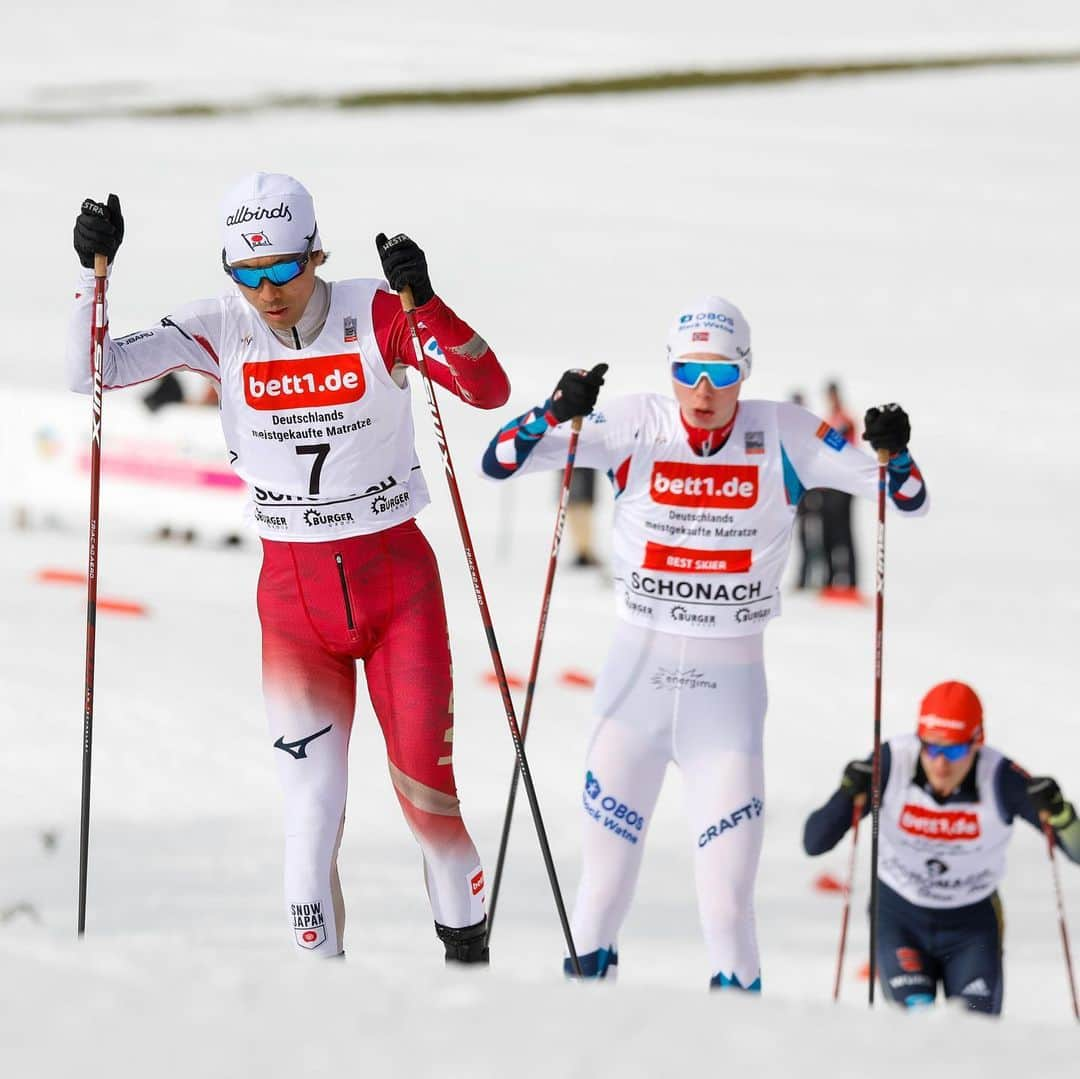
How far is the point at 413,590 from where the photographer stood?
5.15 metres

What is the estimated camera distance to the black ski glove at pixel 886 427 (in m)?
5.61

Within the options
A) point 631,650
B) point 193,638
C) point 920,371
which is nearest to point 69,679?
point 193,638

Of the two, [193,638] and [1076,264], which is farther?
[1076,264]

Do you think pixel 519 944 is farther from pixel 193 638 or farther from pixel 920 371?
pixel 920 371

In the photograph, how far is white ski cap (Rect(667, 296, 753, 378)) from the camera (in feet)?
18.7

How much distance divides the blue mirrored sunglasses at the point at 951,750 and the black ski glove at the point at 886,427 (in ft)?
4.72

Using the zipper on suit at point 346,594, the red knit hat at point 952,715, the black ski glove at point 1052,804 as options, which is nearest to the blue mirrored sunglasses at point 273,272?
the zipper on suit at point 346,594

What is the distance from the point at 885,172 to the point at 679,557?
32.4 m

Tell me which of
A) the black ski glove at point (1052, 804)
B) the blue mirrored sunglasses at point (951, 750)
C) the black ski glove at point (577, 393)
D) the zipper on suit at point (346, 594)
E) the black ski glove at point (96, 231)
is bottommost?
the black ski glove at point (1052, 804)

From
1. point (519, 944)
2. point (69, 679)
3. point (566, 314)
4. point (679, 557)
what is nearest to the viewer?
point (679, 557)

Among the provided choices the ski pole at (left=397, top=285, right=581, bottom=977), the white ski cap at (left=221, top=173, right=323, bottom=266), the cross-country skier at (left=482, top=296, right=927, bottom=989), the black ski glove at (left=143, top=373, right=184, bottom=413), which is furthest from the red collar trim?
the black ski glove at (left=143, top=373, right=184, bottom=413)

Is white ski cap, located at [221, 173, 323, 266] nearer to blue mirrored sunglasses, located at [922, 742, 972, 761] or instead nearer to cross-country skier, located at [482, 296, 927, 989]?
cross-country skier, located at [482, 296, 927, 989]

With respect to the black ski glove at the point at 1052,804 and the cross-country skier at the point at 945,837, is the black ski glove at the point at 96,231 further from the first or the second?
the black ski glove at the point at 1052,804

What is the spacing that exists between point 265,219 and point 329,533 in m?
0.85
